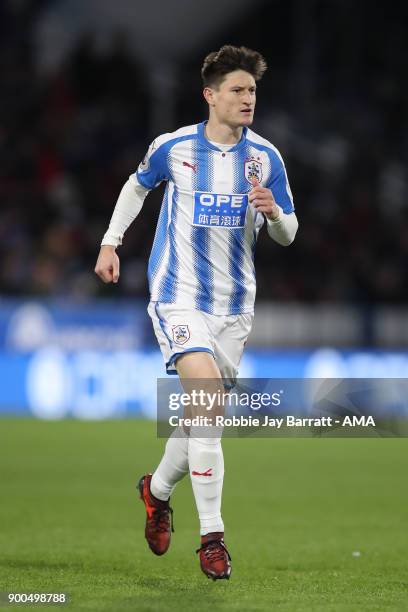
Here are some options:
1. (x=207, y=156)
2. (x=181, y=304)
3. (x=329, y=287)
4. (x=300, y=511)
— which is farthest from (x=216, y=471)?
(x=329, y=287)

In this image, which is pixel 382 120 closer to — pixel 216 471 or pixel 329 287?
pixel 329 287

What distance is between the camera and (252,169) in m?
5.79

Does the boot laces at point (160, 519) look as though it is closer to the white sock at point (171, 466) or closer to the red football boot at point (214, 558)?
the white sock at point (171, 466)

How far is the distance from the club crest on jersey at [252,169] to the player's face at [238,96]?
19 cm

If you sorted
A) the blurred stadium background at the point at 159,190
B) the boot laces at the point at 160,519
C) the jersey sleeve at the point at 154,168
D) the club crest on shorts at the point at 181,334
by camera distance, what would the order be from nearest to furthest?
the club crest on shorts at the point at 181,334 → the jersey sleeve at the point at 154,168 → the boot laces at the point at 160,519 → the blurred stadium background at the point at 159,190

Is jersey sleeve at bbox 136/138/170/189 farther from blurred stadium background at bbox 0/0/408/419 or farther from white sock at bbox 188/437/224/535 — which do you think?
blurred stadium background at bbox 0/0/408/419

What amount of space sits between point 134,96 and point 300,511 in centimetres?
1403

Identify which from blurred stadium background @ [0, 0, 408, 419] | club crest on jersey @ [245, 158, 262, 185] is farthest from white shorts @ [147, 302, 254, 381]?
blurred stadium background @ [0, 0, 408, 419]

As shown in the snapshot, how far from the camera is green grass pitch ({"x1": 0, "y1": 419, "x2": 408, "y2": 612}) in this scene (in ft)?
17.2

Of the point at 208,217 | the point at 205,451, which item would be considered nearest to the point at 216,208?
the point at 208,217

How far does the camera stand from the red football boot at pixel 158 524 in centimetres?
593

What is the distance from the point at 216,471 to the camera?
5473 millimetres

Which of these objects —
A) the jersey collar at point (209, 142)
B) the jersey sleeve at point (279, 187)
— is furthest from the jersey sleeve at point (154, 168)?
the jersey sleeve at point (279, 187)

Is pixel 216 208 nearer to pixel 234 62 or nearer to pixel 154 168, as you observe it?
pixel 154 168
